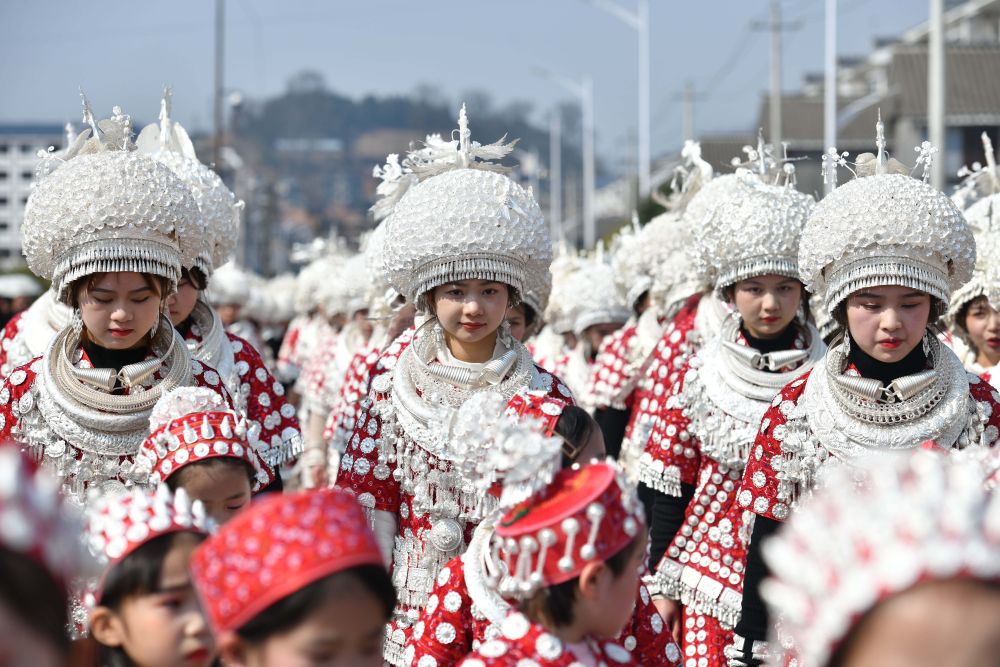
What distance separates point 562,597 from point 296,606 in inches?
30.6

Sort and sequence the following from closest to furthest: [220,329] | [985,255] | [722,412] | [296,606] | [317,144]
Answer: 1. [296,606]
2. [722,412]
3. [220,329]
4. [985,255]
5. [317,144]

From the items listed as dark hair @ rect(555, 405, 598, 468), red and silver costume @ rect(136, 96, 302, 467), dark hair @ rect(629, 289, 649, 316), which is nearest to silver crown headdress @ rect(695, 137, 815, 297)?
red and silver costume @ rect(136, 96, 302, 467)

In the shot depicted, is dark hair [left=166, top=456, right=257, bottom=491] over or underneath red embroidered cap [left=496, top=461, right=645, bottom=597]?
underneath

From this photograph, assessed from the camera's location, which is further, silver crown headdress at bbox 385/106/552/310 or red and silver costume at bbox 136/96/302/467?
red and silver costume at bbox 136/96/302/467

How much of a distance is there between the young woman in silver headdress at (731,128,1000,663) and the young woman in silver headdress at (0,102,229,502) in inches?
79.4

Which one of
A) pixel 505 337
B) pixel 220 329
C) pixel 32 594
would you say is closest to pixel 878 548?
pixel 32 594

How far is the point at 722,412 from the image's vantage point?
6.22 meters

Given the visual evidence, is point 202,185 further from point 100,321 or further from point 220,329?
point 100,321

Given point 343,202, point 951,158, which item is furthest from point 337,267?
point 343,202

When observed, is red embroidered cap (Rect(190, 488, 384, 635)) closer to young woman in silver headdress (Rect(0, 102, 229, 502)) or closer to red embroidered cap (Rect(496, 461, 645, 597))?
red embroidered cap (Rect(496, 461, 645, 597))

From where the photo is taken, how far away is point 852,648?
242 cm

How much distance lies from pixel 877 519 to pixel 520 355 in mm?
3217

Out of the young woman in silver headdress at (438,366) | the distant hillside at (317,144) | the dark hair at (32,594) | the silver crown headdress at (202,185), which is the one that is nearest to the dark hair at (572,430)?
the young woman in silver headdress at (438,366)

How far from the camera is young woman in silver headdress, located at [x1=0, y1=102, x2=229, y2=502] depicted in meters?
5.12
